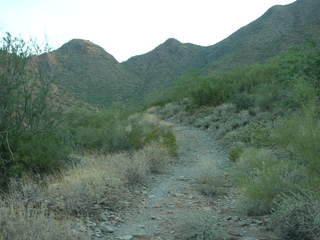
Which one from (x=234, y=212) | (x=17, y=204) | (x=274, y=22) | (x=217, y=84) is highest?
(x=274, y=22)

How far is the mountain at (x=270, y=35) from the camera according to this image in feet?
141

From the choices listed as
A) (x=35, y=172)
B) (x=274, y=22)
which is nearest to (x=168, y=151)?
(x=35, y=172)

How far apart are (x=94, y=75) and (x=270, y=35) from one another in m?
23.9

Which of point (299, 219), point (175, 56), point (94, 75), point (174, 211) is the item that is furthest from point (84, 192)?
point (175, 56)

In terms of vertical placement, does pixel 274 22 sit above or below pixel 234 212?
above

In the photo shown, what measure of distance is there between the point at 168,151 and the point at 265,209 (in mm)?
6286

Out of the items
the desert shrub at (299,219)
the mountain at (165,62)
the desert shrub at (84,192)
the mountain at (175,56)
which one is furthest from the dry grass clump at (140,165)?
the mountain at (165,62)

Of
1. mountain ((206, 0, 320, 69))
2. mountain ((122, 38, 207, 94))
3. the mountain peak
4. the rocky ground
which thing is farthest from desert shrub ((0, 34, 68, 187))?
the mountain peak

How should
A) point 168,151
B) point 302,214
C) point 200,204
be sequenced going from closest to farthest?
point 302,214 → point 200,204 → point 168,151

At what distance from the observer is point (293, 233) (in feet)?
15.5

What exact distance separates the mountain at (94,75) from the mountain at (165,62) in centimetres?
289

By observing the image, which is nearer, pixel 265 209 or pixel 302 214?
pixel 302 214

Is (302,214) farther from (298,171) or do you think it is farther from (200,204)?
(200,204)

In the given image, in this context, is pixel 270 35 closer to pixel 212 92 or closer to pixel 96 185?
pixel 212 92
